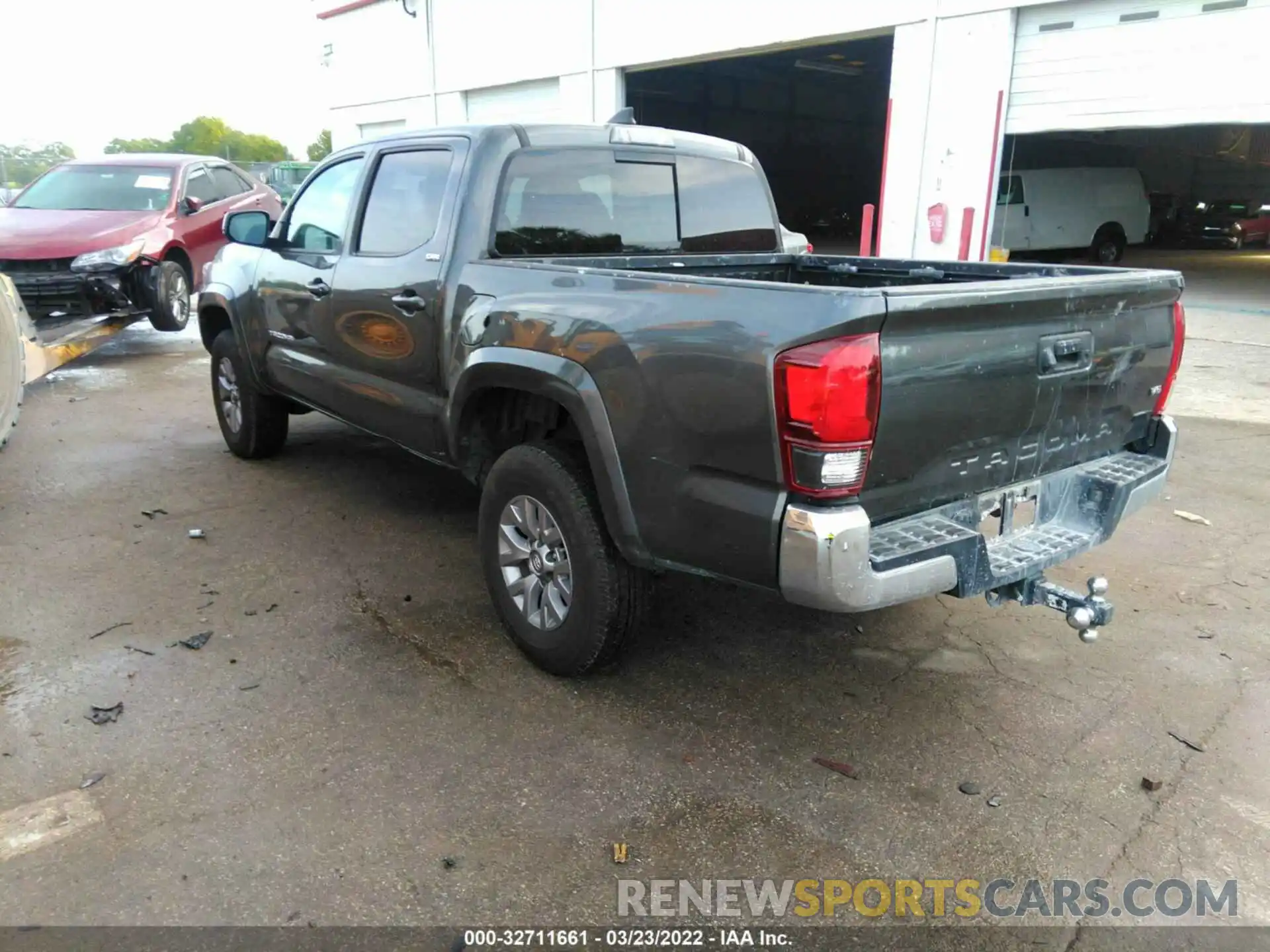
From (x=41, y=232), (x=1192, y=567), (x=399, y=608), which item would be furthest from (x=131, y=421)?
(x=1192, y=567)

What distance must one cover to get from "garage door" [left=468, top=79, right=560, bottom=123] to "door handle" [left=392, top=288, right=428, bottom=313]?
14073 millimetres

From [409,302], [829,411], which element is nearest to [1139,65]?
[409,302]

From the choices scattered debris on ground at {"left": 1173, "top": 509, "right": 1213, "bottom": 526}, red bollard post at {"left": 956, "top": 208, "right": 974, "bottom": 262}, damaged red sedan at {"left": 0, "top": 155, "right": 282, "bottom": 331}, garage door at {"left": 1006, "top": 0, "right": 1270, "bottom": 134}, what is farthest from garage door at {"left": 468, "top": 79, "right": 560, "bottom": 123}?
scattered debris on ground at {"left": 1173, "top": 509, "right": 1213, "bottom": 526}

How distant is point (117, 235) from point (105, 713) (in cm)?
708

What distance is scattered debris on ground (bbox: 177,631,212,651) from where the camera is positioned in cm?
370

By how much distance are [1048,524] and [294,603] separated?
10.2ft

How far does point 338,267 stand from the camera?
449 centimetres

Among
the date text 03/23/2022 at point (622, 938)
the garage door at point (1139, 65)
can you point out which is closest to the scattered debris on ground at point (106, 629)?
the date text 03/23/2022 at point (622, 938)

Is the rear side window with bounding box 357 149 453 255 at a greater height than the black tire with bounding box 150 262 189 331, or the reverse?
the rear side window with bounding box 357 149 453 255

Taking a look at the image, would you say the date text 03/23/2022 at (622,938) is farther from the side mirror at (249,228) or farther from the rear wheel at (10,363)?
the rear wheel at (10,363)

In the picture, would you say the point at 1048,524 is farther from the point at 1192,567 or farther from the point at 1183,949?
the point at 1192,567

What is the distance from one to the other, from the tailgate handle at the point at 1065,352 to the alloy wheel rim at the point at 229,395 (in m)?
4.82

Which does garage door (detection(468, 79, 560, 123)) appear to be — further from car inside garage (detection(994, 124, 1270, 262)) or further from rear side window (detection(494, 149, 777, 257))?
rear side window (detection(494, 149, 777, 257))

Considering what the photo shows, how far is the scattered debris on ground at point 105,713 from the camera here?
3.18 meters
